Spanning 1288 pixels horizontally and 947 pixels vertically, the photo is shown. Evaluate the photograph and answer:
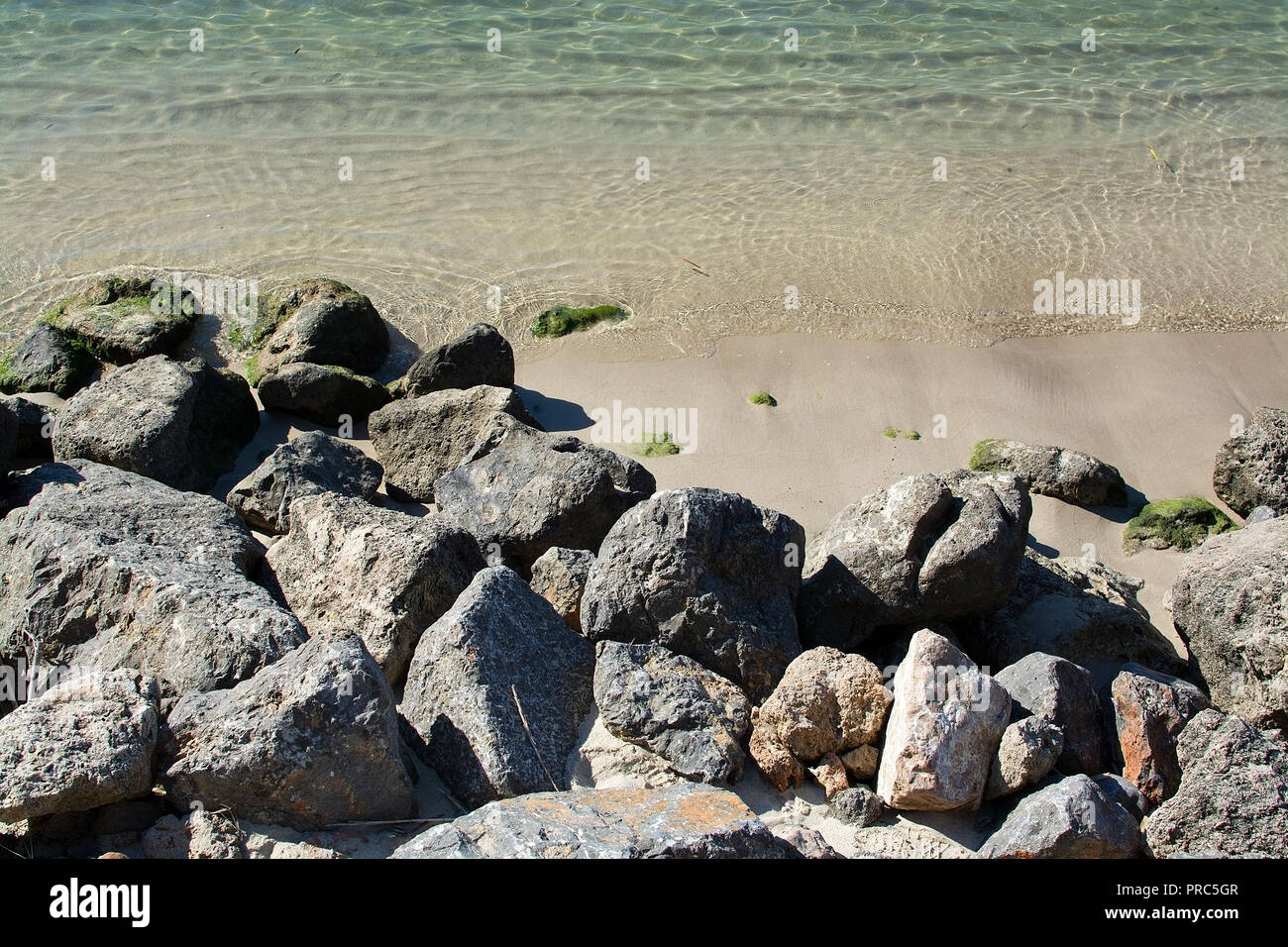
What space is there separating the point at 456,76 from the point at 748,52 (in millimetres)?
3830

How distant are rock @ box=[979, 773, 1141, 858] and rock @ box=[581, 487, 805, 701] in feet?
4.36

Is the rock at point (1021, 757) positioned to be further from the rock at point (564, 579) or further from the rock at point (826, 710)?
the rock at point (564, 579)

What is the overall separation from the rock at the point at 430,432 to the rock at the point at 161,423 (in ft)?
3.52

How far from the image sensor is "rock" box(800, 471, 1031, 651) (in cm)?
560

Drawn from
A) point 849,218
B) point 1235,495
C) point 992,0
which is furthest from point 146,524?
point 992,0

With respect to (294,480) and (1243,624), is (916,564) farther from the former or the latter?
(294,480)

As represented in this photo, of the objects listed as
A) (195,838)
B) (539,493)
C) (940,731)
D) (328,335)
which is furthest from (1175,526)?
(328,335)

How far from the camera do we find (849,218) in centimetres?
1192

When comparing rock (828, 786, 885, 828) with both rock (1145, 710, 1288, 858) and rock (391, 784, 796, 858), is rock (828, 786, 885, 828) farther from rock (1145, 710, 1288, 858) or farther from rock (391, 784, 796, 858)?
rock (1145, 710, 1288, 858)

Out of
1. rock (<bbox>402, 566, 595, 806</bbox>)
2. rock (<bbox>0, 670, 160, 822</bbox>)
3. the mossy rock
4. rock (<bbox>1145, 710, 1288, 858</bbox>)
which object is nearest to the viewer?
rock (<bbox>0, 670, 160, 822</bbox>)

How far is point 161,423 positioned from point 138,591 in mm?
2365

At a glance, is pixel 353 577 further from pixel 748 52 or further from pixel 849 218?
pixel 748 52

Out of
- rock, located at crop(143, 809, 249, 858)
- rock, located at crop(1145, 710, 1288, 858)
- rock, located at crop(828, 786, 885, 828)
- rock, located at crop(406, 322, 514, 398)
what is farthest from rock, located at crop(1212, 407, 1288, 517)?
rock, located at crop(143, 809, 249, 858)

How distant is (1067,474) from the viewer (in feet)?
26.1
